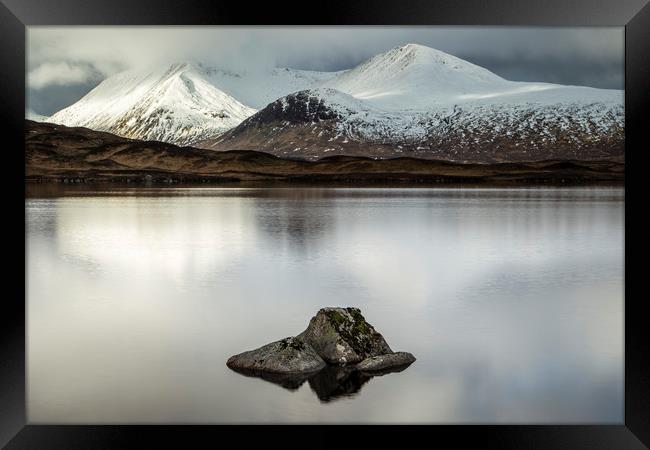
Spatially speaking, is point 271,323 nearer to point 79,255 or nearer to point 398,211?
point 79,255

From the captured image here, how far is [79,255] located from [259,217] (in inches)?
752

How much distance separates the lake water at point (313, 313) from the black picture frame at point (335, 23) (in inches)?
91.2

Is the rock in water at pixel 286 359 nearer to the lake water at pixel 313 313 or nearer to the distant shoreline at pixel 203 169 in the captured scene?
the lake water at pixel 313 313

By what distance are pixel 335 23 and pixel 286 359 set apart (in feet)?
14.8

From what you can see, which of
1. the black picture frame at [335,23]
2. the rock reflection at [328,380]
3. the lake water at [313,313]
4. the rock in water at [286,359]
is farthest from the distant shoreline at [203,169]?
the black picture frame at [335,23]

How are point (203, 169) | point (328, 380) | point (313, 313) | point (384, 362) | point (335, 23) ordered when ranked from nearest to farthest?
point (335, 23), point (328, 380), point (384, 362), point (313, 313), point (203, 169)

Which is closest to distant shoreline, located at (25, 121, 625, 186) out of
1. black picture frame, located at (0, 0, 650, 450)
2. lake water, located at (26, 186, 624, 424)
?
lake water, located at (26, 186, 624, 424)

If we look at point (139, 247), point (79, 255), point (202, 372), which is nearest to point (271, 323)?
point (202, 372)

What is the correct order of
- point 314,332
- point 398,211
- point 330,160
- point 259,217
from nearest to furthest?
point 314,332 < point 259,217 < point 398,211 < point 330,160

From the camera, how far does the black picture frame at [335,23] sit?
17.4ft

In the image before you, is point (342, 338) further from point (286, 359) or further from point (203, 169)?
point (203, 169)

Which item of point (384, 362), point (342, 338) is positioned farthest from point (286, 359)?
point (384, 362)

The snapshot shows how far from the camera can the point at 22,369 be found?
5.57 meters

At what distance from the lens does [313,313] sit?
49.4 feet
